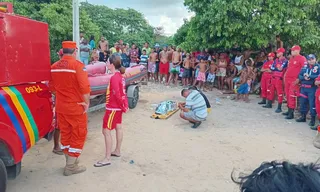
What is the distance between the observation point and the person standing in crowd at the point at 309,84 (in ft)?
25.7

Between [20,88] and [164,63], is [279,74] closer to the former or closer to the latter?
[164,63]

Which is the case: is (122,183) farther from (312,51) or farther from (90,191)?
(312,51)

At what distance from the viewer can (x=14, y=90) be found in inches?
146

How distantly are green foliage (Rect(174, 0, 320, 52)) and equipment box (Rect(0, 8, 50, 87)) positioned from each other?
760 centimetres

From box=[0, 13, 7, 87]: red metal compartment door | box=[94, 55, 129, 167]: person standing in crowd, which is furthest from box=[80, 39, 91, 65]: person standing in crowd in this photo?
box=[0, 13, 7, 87]: red metal compartment door

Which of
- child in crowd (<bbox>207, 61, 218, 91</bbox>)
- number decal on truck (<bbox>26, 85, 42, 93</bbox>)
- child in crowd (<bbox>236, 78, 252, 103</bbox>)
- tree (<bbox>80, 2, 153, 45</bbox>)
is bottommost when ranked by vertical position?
child in crowd (<bbox>236, 78, 252, 103</bbox>)

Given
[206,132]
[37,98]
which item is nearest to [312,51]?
[206,132]

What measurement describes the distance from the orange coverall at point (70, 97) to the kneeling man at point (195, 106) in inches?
132

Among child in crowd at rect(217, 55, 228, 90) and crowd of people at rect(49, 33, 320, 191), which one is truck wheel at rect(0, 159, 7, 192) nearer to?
crowd of people at rect(49, 33, 320, 191)

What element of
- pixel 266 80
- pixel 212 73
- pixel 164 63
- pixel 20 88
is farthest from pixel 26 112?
pixel 164 63

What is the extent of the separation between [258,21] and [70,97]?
8.15 m

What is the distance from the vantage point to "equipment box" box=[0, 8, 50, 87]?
→ 3.53 metres

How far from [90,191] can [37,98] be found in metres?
1.40

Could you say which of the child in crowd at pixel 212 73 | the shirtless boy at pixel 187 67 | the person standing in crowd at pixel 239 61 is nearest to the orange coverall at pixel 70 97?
the child in crowd at pixel 212 73
